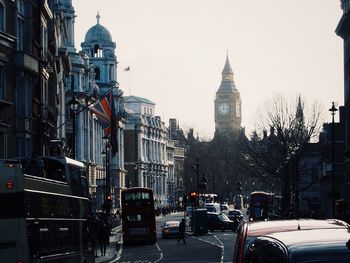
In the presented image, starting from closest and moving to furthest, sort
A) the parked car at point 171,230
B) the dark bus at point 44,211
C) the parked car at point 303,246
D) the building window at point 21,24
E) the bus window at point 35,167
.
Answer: the parked car at point 303,246
the dark bus at point 44,211
the bus window at point 35,167
the building window at point 21,24
the parked car at point 171,230

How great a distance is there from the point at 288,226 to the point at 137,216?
60.4 meters

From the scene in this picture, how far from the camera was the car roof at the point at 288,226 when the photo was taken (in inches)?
434

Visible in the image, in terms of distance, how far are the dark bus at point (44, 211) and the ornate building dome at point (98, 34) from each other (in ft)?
514

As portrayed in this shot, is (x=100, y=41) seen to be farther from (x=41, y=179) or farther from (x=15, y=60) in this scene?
(x=41, y=179)

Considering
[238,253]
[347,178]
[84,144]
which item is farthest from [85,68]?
[238,253]

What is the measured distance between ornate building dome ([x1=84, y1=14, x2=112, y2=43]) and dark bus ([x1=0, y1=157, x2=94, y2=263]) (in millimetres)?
156610

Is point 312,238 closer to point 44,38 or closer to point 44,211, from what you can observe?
point 44,211

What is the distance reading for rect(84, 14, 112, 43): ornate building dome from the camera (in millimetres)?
191125

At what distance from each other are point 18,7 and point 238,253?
43.5 meters

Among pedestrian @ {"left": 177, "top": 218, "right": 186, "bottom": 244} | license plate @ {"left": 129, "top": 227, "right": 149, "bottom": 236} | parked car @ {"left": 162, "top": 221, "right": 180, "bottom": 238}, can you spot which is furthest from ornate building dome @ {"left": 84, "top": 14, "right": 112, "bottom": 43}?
pedestrian @ {"left": 177, "top": 218, "right": 186, "bottom": 244}

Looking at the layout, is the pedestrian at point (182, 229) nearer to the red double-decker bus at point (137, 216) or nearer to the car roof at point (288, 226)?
the red double-decker bus at point (137, 216)

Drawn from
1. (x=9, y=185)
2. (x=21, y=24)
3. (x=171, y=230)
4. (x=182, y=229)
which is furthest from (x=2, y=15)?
(x=171, y=230)

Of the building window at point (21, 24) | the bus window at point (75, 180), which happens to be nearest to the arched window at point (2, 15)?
the building window at point (21, 24)

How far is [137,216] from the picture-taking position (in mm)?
71438
